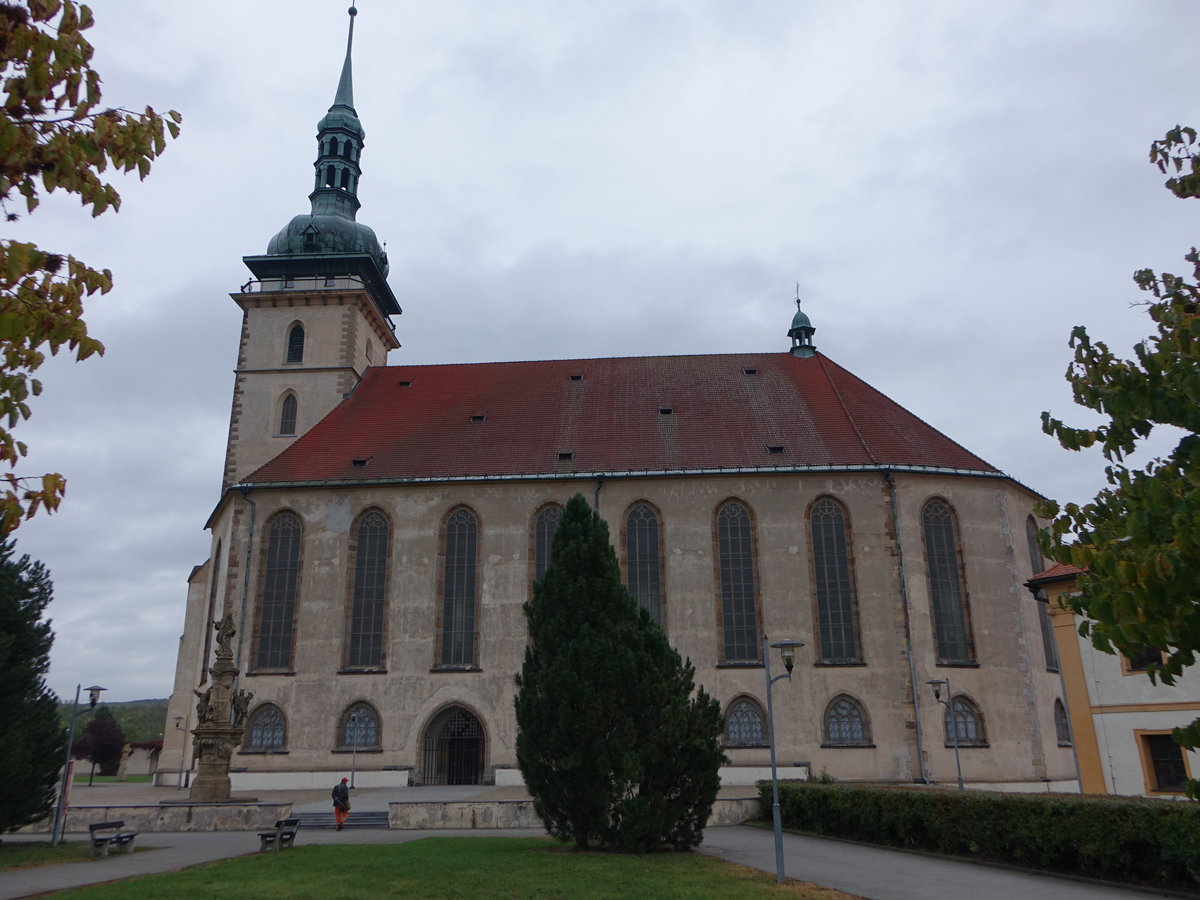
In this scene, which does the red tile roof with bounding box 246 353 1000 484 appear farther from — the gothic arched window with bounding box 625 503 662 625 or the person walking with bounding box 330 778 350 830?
the person walking with bounding box 330 778 350 830

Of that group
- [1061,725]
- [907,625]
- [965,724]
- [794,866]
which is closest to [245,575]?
[907,625]

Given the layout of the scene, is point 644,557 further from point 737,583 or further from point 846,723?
point 846,723

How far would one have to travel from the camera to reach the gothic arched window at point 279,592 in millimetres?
29609

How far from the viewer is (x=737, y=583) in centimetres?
2952

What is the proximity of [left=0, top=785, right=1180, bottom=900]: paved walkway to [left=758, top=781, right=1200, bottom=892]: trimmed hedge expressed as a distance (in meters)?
0.46

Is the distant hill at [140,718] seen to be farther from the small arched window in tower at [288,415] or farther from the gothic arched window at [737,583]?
the gothic arched window at [737,583]

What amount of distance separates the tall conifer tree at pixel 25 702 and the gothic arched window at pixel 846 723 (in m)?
20.1

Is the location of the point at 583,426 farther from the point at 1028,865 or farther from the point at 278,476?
the point at 1028,865

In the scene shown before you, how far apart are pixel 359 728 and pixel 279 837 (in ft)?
42.4

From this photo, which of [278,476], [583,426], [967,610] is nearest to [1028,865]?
[967,610]

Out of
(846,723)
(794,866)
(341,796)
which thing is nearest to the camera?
(794,866)

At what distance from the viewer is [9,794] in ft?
53.8

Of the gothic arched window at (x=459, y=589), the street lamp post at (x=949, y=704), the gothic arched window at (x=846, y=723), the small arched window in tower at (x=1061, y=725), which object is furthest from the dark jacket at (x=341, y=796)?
the small arched window in tower at (x=1061, y=725)

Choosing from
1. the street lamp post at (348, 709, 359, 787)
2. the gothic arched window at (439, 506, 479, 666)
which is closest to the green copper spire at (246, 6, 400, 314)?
the gothic arched window at (439, 506, 479, 666)
